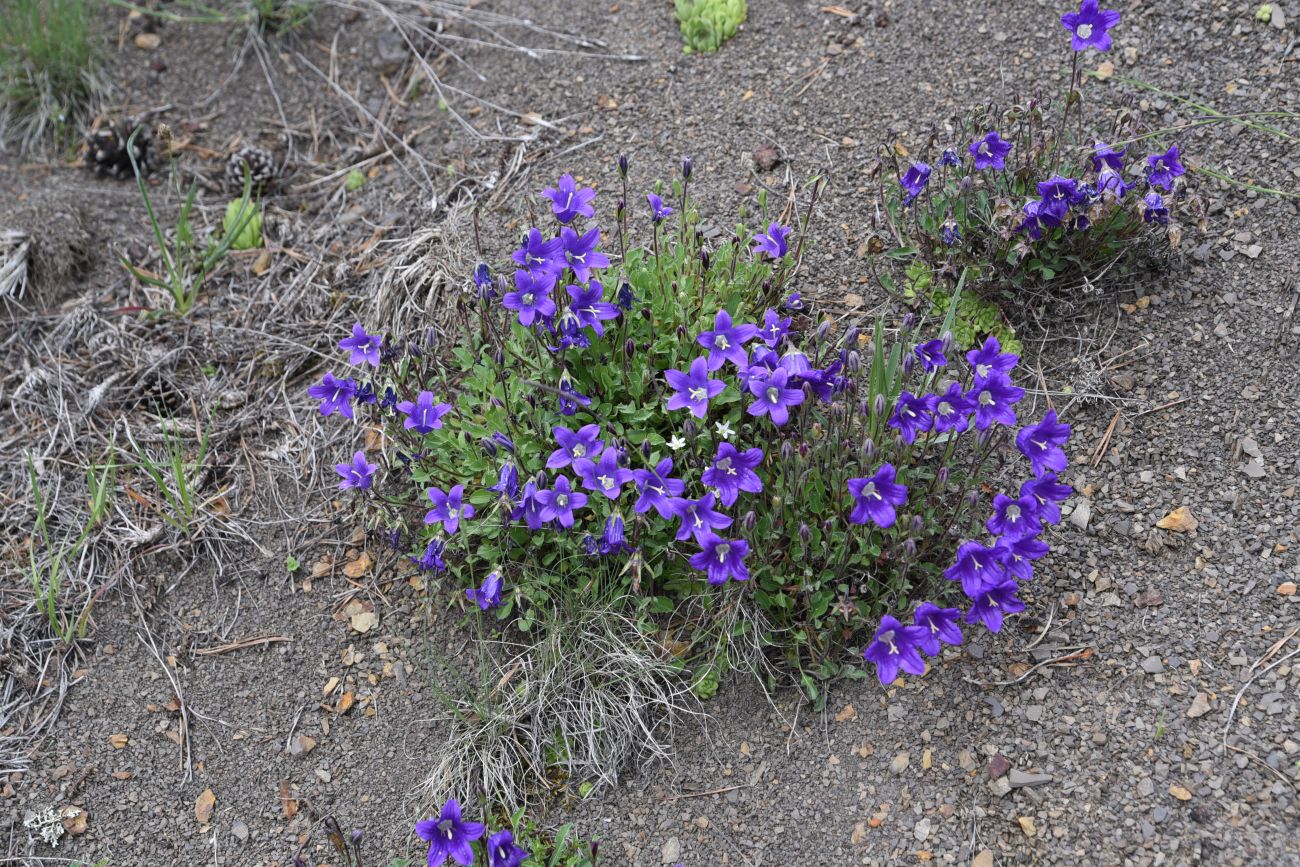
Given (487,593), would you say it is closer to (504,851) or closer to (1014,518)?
(504,851)

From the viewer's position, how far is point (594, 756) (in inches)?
133

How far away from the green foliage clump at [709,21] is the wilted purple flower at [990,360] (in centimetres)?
259

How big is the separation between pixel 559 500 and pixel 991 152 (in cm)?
195

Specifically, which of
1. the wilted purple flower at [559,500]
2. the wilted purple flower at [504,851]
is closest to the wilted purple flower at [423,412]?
the wilted purple flower at [559,500]

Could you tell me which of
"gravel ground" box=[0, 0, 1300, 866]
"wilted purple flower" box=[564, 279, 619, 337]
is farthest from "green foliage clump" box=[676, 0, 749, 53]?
"wilted purple flower" box=[564, 279, 619, 337]

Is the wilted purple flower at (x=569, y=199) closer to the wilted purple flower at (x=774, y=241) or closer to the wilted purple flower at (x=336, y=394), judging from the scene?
the wilted purple flower at (x=774, y=241)

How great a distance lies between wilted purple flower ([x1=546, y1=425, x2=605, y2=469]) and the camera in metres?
3.23

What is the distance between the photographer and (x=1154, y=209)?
361 centimetres

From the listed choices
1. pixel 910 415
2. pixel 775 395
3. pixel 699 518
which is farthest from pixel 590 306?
pixel 910 415

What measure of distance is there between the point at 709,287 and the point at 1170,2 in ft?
8.00

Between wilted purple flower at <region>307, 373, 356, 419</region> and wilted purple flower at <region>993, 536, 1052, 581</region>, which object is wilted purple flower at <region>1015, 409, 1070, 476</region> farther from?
wilted purple flower at <region>307, 373, 356, 419</region>

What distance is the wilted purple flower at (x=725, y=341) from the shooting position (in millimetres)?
3283

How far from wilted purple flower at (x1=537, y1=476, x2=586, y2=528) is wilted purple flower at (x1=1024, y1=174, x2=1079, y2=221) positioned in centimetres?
184

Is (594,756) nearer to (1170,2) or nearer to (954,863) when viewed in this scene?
(954,863)
